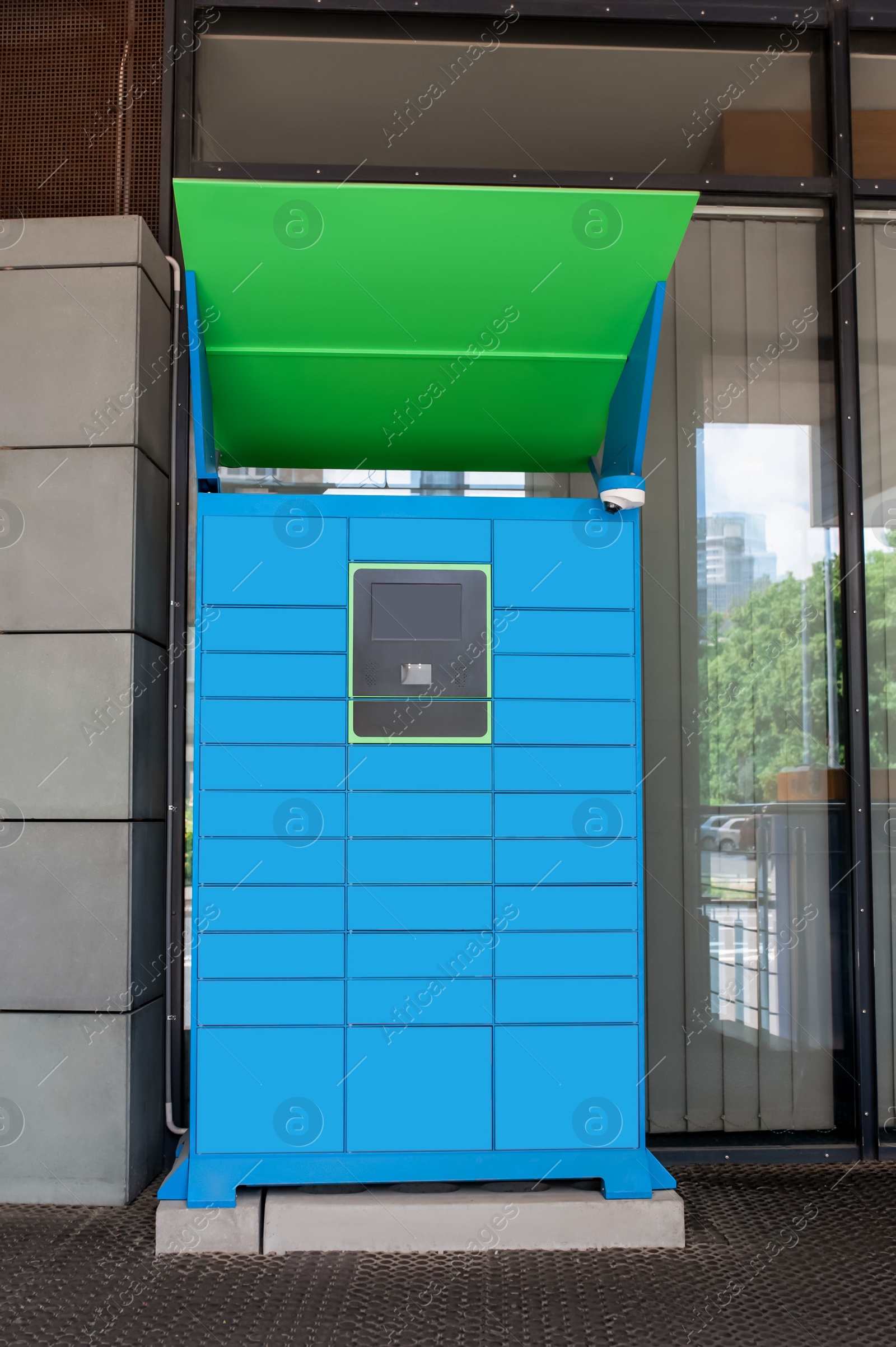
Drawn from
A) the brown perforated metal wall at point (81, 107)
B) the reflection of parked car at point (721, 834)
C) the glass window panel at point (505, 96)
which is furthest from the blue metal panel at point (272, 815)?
the glass window panel at point (505, 96)

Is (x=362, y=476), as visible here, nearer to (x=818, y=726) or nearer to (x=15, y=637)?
(x=15, y=637)

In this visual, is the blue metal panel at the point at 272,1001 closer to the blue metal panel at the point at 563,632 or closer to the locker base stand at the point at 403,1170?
the locker base stand at the point at 403,1170

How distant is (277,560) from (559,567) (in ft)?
2.34

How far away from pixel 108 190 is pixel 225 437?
106 centimetres

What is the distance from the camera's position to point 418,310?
2.67 m

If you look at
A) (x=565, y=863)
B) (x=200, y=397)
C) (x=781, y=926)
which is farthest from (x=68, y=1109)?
(x=781, y=926)

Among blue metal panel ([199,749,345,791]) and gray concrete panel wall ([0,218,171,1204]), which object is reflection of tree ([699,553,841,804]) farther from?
gray concrete panel wall ([0,218,171,1204])

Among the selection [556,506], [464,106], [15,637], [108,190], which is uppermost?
[464,106]

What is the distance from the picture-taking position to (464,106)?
352 centimetres

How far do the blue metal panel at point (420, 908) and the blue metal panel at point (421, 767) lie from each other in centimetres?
25

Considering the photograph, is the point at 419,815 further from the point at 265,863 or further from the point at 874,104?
the point at 874,104

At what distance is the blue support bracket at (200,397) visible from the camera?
2.52 m

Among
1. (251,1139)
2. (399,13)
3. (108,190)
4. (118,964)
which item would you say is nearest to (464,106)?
(399,13)

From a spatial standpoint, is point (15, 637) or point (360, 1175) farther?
point (15, 637)
